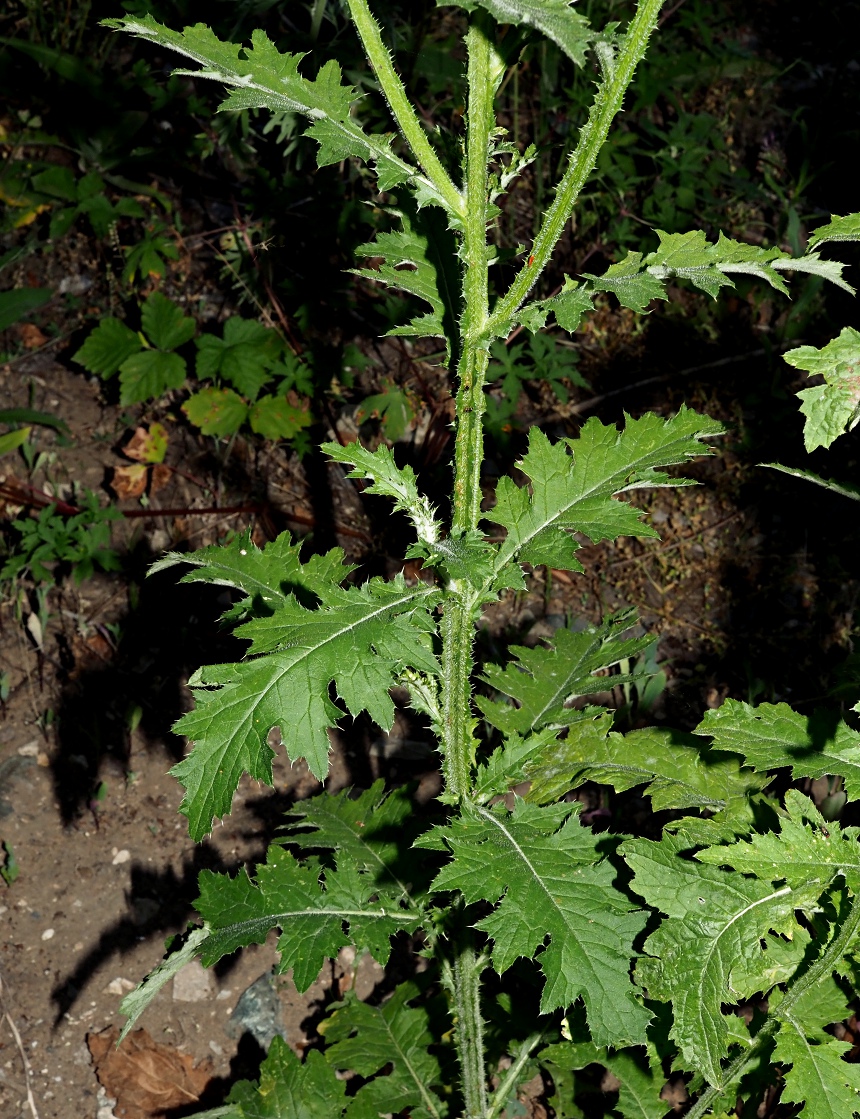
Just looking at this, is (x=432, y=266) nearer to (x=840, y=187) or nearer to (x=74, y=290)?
(x=74, y=290)

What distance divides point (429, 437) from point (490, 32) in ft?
8.51

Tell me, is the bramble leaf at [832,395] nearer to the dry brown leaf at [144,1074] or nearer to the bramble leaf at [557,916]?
the bramble leaf at [557,916]

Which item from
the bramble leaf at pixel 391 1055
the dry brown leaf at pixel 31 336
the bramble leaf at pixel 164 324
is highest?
the bramble leaf at pixel 164 324

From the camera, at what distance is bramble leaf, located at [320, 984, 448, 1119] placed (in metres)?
2.50

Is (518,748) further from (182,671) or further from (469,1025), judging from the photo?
(182,671)

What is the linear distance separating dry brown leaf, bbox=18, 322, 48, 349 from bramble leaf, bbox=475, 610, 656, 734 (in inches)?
121

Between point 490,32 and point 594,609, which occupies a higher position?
point 490,32

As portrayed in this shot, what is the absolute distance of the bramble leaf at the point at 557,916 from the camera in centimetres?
173

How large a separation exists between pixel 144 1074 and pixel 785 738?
7.17 feet

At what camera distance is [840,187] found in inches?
202

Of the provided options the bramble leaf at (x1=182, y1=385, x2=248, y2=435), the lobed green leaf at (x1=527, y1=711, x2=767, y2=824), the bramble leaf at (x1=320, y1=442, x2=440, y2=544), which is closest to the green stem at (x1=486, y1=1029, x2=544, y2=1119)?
the lobed green leaf at (x1=527, y1=711, x2=767, y2=824)

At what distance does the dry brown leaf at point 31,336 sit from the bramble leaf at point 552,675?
3079 mm

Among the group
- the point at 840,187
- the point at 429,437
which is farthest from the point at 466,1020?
the point at 840,187

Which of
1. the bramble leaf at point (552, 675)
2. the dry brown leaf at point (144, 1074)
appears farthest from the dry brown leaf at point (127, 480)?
the bramble leaf at point (552, 675)
